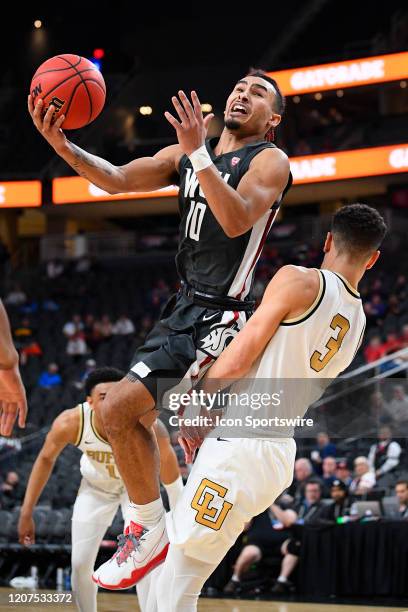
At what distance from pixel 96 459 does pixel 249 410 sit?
3563 mm

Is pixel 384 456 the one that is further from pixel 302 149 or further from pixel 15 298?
pixel 15 298

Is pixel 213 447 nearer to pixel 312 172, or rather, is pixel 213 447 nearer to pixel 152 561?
pixel 152 561

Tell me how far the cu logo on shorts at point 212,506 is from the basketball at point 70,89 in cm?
187

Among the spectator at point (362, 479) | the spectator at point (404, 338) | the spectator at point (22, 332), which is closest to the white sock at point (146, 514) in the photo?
the spectator at point (362, 479)

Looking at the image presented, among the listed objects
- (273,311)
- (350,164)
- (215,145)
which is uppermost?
(350,164)

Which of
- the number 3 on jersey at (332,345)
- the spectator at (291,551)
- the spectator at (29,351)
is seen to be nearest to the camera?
the number 3 on jersey at (332,345)

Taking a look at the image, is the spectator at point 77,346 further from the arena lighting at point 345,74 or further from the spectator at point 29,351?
the arena lighting at point 345,74

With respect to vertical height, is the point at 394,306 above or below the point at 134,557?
above

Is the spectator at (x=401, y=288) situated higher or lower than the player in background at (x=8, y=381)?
higher

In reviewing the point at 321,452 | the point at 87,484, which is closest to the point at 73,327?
the point at 321,452

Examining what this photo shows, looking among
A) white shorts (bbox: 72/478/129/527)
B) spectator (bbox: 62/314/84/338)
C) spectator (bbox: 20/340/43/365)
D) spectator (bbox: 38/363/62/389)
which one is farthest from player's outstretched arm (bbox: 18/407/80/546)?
spectator (bbox: 62/314/84/338)

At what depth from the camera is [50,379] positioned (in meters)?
17.9

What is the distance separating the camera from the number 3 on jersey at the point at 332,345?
4.02 m

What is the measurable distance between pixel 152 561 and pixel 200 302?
4.04ft
